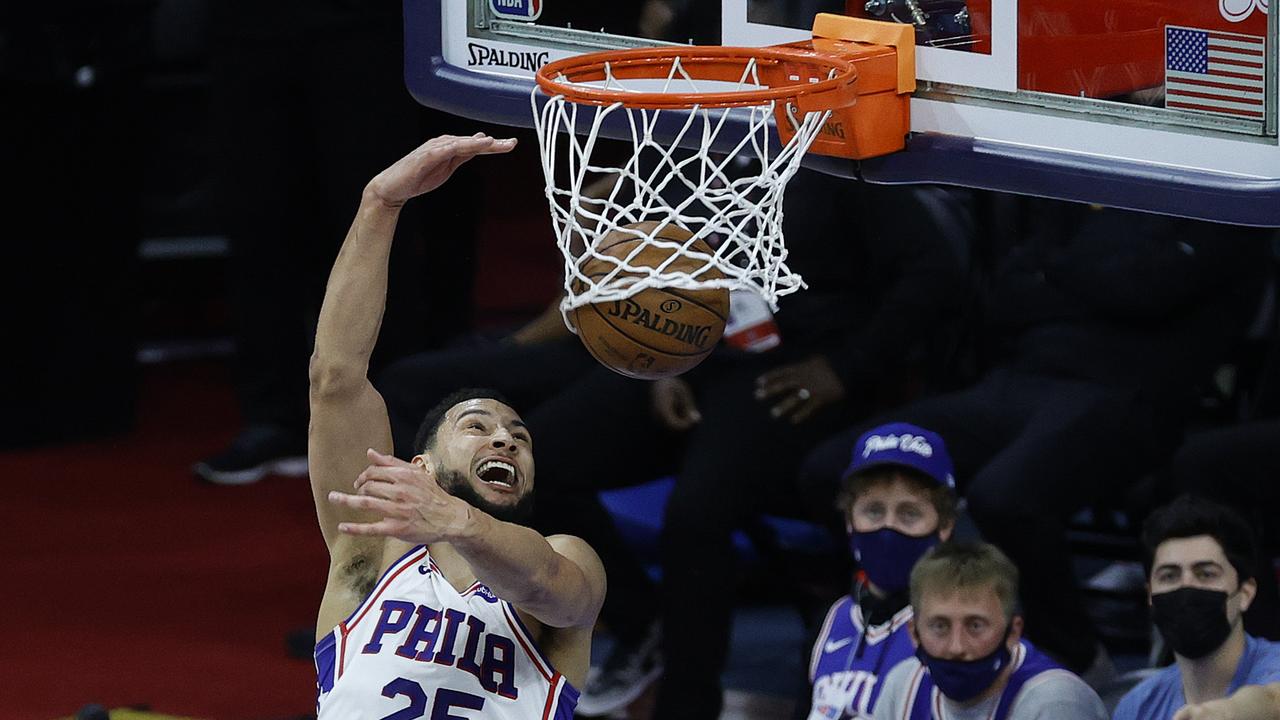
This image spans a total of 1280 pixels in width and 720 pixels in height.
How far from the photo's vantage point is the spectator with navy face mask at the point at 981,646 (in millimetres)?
4367

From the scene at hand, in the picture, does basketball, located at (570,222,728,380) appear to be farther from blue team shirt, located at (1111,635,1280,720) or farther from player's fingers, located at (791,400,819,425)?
player's fingers, located at (791,400,819,425)

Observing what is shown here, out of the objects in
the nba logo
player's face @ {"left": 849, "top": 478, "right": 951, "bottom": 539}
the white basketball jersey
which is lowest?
player's face @ {"left": 849, "top": 478, "right": 951, "bottom": 539}

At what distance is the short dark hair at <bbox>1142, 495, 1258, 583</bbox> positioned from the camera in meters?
4.39

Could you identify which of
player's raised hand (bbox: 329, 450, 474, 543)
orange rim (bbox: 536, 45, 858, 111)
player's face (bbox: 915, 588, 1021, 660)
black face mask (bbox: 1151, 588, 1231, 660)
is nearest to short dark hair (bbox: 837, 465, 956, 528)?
player's face (bbox: 915, 588, 1021, 660)

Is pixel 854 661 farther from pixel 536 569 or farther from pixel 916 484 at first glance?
pixel 536 569

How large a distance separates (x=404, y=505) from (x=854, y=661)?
1.90 meters

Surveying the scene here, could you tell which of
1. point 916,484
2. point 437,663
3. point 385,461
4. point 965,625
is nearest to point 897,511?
point 916,484

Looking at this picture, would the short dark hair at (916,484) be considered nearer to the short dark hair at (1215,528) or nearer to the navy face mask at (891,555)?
the navy face mask at (891,555)

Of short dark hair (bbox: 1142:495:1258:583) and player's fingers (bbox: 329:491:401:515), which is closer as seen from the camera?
player's fingers (bbox: 329:491:401:515)

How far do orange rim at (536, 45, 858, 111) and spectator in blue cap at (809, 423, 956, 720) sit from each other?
134cm

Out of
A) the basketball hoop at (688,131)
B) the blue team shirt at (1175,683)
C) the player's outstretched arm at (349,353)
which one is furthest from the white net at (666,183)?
the blue team shirt at (1175,683)

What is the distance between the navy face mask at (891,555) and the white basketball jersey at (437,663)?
1.17 m

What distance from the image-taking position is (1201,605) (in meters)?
4.32

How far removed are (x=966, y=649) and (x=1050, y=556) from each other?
86 centimetres
